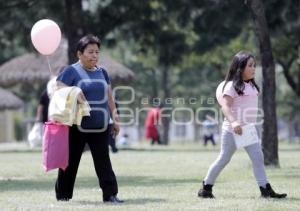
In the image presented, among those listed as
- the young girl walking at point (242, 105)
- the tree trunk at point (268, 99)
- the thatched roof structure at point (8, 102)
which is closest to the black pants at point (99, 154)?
the young girl walking at point (242, 105)

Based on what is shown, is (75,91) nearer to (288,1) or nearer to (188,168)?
(188,168)

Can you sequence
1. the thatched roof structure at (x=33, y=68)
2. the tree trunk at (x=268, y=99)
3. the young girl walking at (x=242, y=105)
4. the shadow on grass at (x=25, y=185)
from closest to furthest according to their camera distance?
1. the young girl walking at (x=242, y=105)
2. the shadow on grass at (x=25, y=185)
3. the tree trunk at (x=268, y=99)
4. the thatched roof structure at (x=33, y=68)

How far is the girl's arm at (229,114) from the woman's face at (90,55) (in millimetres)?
1585

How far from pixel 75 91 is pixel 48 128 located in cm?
55

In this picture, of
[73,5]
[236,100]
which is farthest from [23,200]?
[73,5]

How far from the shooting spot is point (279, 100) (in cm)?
5744

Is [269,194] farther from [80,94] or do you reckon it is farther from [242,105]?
[80,94]

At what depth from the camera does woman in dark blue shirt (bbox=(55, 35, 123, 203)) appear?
11.0m

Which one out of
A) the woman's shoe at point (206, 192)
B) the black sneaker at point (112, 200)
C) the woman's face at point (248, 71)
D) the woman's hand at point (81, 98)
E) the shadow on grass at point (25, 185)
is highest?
the woman's face at point (248, 71)

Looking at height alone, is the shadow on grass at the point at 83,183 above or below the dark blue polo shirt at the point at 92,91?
below

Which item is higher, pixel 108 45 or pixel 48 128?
pixel 108 45

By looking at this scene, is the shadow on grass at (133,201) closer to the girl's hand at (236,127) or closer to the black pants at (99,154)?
the black pants at (99,154)

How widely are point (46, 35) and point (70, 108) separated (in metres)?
1.90

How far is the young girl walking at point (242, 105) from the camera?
11.2 meters
